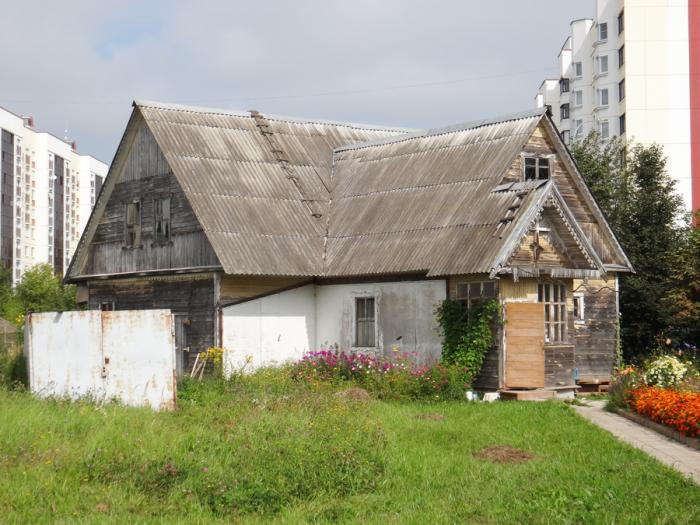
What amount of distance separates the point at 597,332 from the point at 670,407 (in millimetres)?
9600

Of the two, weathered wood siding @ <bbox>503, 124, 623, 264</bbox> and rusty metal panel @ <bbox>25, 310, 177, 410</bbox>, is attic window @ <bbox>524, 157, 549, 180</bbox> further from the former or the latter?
rusty metal panel @ <bbox>25, 310, 177, 410</bbox>

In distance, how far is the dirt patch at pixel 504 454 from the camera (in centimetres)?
1248

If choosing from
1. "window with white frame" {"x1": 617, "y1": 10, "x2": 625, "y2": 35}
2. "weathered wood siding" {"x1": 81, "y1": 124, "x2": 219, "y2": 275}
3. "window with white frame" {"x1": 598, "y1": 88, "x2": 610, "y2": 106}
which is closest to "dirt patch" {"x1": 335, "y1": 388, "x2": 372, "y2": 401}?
"weathered wood siding" {"x1": 81, "y1": 124, "x2": 219, "y2": 275}

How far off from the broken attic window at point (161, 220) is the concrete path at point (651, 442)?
11560mm

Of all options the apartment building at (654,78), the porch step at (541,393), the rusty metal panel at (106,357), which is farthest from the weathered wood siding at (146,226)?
the apartment building at (654,78)

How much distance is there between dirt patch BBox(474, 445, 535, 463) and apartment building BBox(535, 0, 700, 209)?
42.2 meters

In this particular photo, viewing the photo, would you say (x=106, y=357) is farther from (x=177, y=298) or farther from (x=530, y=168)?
(x=530, y=168)

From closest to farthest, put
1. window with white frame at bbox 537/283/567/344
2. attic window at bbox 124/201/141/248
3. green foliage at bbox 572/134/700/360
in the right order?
1. window with white frame at bbox 537/283/567/344
2. attic window at bbox 124/201/141/248
3. green foliage at bbox 572/134/700/360

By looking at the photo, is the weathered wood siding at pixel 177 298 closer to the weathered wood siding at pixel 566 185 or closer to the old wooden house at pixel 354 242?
the old wooden house at pixel 354 242

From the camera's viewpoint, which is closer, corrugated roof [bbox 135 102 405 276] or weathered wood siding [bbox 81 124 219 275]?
corrugated roof [bbox 135 102 405 276]

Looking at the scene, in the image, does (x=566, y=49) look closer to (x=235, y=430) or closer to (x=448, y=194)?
(x=448, y=194)

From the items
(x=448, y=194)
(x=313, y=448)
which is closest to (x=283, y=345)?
(x=448, y=194)

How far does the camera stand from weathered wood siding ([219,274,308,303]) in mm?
22359

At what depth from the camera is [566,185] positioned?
24297 mm
